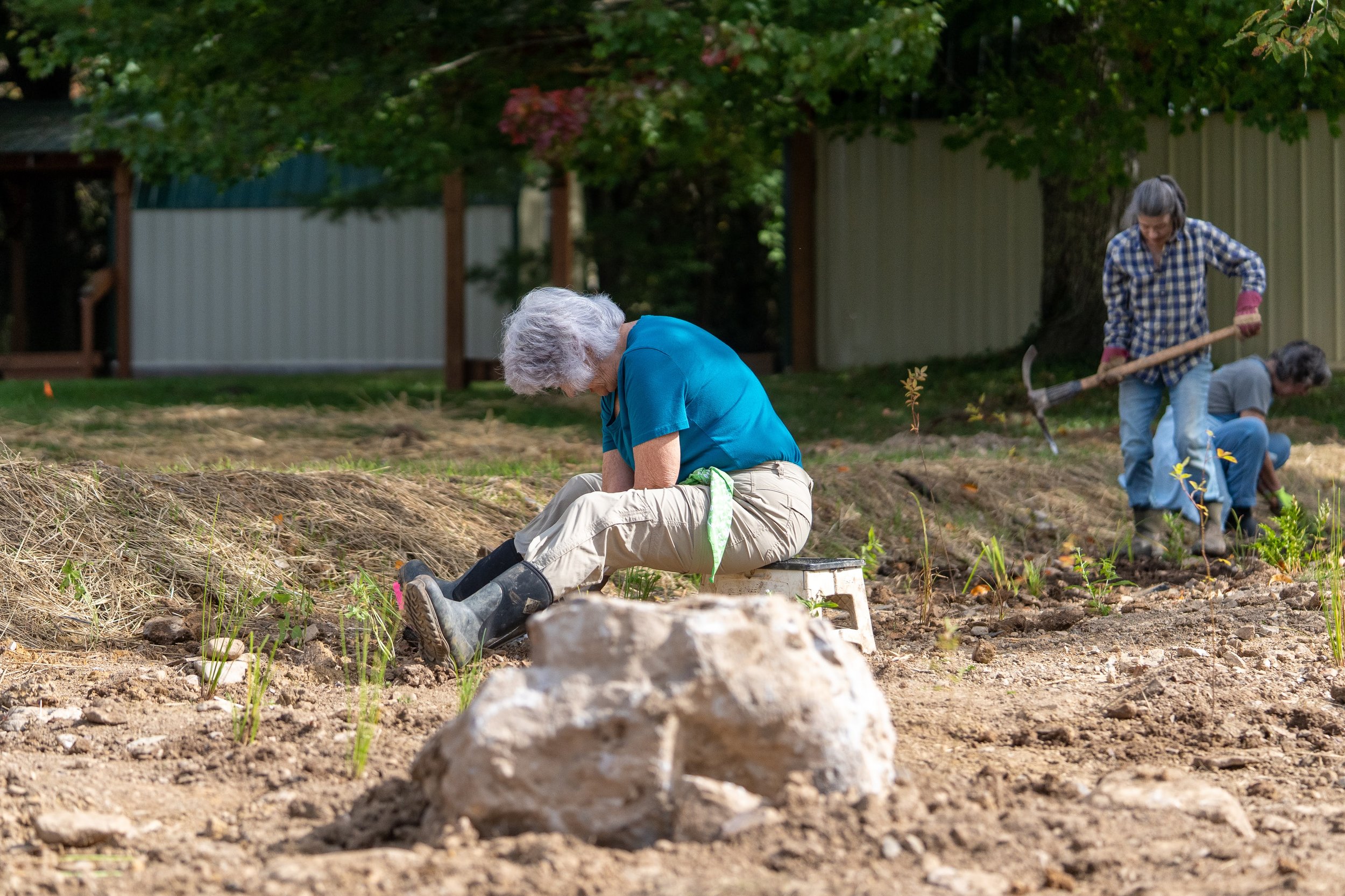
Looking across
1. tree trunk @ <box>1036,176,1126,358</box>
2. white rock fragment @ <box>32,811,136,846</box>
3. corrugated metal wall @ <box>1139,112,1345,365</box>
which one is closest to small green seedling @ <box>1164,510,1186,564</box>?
white rock fragment @ <box>32,811,136,846</box>

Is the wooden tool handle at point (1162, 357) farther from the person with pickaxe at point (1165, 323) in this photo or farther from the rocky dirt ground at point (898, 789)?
the rocky dirt ground at point (898, 789)

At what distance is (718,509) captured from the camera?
12.5 ft

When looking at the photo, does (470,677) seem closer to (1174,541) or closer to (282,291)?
(1174,541)

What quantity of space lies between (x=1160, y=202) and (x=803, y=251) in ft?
23.3

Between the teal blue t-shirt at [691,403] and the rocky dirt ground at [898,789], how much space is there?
2.31 ft

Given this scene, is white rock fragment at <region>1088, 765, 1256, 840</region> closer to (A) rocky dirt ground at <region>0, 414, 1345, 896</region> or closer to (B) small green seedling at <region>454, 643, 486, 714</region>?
(A) rocky dirt ground at <region>0, 414, 1345, 896</region>

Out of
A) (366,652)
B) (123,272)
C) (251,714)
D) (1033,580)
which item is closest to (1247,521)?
(1033,580)

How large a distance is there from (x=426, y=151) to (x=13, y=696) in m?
6.05

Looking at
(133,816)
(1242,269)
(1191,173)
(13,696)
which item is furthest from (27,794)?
(1191,173)

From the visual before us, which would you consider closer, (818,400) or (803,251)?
(818,400)

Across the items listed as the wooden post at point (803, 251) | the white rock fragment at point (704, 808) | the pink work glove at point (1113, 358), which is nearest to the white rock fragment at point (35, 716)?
the white rock fragment at point (704, 808)

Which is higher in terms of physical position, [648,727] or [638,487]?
[638,487]

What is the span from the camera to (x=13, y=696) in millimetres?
→ 3631

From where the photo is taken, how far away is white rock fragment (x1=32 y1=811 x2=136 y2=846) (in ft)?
8.20
